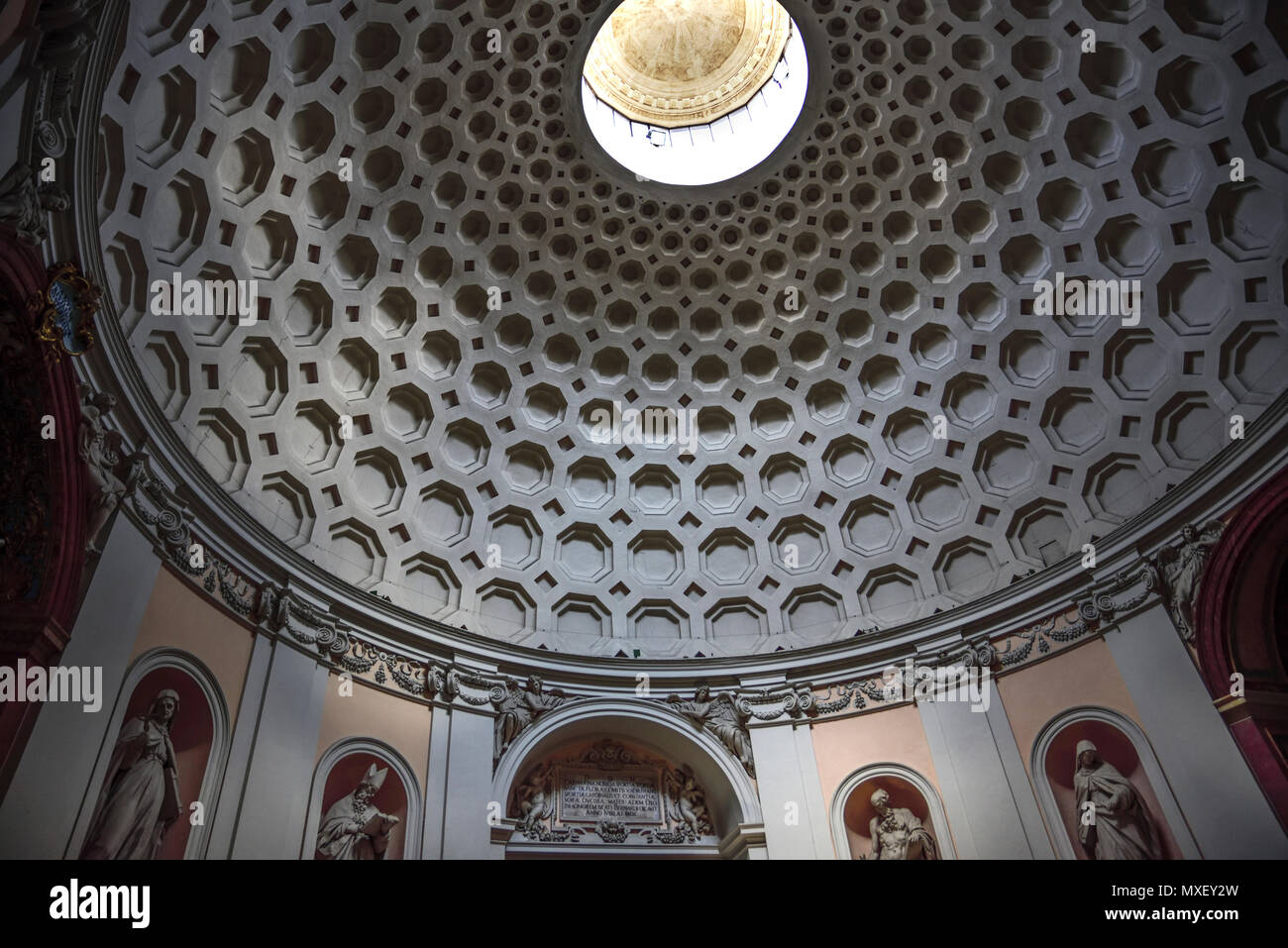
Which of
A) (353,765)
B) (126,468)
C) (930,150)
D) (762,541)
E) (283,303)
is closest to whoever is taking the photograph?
(126,468)

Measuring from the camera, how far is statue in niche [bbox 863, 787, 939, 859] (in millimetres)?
14617

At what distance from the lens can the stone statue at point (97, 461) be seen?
10461mm

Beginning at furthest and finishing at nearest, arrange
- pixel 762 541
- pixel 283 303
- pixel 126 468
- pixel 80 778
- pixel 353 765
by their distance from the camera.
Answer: pixel 762 541
pixel 283 303
pixel 353 765
pixel 126 468
pixel 80 778

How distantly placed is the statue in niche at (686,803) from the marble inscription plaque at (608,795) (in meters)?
0.23

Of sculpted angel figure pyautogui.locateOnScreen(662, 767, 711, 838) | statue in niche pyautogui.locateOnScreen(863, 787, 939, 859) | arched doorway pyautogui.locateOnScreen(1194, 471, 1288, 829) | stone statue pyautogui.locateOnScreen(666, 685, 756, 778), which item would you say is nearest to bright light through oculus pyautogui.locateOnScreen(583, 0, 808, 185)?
stone statue pyautogui.locateOnScreen(666, 685, 756, 778)

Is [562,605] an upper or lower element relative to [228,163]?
lower

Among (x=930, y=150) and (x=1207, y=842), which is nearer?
(x=1207, y=842)

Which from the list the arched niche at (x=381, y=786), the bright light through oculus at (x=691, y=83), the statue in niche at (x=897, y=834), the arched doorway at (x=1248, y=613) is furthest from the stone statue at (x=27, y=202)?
the arched doorway at (x=1248, y=613)

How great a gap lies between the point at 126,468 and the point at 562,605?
968 centimetres

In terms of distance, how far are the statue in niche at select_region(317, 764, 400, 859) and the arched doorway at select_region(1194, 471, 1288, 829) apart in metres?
13.7

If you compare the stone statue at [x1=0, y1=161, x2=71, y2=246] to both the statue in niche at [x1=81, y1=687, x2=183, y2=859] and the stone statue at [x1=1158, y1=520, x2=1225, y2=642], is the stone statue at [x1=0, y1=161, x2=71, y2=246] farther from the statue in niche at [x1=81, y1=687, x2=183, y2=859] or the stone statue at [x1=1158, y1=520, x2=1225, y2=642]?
the stone statue at [x1=1158, y1=520, x2=1225, y2=642]

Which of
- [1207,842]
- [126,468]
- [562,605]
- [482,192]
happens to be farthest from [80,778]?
[1207,842]

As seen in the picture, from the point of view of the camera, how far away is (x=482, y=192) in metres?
18.8

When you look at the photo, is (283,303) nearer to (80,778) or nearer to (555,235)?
(555,235)
